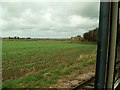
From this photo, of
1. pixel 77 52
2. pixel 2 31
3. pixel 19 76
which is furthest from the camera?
pixel 77 52

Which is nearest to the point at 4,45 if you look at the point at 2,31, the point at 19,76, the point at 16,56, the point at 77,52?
the point at 2,31

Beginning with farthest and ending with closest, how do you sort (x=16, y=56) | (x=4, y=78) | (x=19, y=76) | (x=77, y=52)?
1. (x=77, y=52)
2. (x=19, y=76)
3. (x=16, y=56)
4. (x=4, y=78)

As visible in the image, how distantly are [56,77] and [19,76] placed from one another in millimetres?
1001

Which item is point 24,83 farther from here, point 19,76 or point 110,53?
point 110,53

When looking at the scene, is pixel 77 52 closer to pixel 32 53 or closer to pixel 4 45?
pixel 32 53

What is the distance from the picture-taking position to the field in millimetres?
1136

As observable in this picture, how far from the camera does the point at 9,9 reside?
98cm

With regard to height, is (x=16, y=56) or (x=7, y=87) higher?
(x=16, y=56)

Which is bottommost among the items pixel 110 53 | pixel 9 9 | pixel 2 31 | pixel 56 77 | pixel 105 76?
pixel 56 77

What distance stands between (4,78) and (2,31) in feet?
1.02

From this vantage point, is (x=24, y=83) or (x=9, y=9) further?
(x=24, y=83)

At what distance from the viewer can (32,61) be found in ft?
5.20

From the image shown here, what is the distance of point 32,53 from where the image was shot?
1.53 meters

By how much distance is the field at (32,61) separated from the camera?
1.14m
